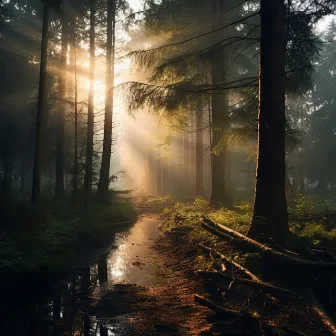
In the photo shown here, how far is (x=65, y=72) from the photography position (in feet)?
73.6

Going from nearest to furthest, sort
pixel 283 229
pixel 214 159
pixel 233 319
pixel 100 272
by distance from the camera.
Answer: pixel 233 319 < pixel 283 229 < pixel 100 272 < pixel 214 159

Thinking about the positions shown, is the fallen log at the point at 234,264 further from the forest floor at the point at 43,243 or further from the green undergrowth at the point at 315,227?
the forest floor at the point at 43,243

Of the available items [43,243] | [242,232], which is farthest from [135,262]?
[242,232]

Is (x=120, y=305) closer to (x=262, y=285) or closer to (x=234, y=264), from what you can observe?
(x=234, y=264)

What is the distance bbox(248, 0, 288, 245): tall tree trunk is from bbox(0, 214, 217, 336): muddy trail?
83.1 inches

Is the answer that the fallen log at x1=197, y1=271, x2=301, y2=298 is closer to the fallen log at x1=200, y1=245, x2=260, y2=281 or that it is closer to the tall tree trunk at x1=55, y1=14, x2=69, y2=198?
the fallen log at x1=200, y1=245, x2=260, y2=281

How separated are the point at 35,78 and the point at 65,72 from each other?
379 inches

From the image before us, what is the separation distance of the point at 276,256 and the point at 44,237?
6.62m

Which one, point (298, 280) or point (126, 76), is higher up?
point (126, 76)

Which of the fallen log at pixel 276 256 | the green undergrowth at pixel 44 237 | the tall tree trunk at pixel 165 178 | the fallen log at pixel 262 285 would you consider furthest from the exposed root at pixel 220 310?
the tall tree trunk at pixel 165 178

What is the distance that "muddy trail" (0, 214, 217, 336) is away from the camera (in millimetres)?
4812

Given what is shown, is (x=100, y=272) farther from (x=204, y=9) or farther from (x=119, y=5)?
(x=119, y=5)

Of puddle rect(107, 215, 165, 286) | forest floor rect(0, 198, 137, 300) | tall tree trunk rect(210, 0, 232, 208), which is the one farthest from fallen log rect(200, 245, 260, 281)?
tall tree trunk rect(210, 0, 232, 208)

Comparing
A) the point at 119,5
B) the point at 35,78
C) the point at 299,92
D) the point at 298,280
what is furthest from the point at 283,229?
the point at 35,78
